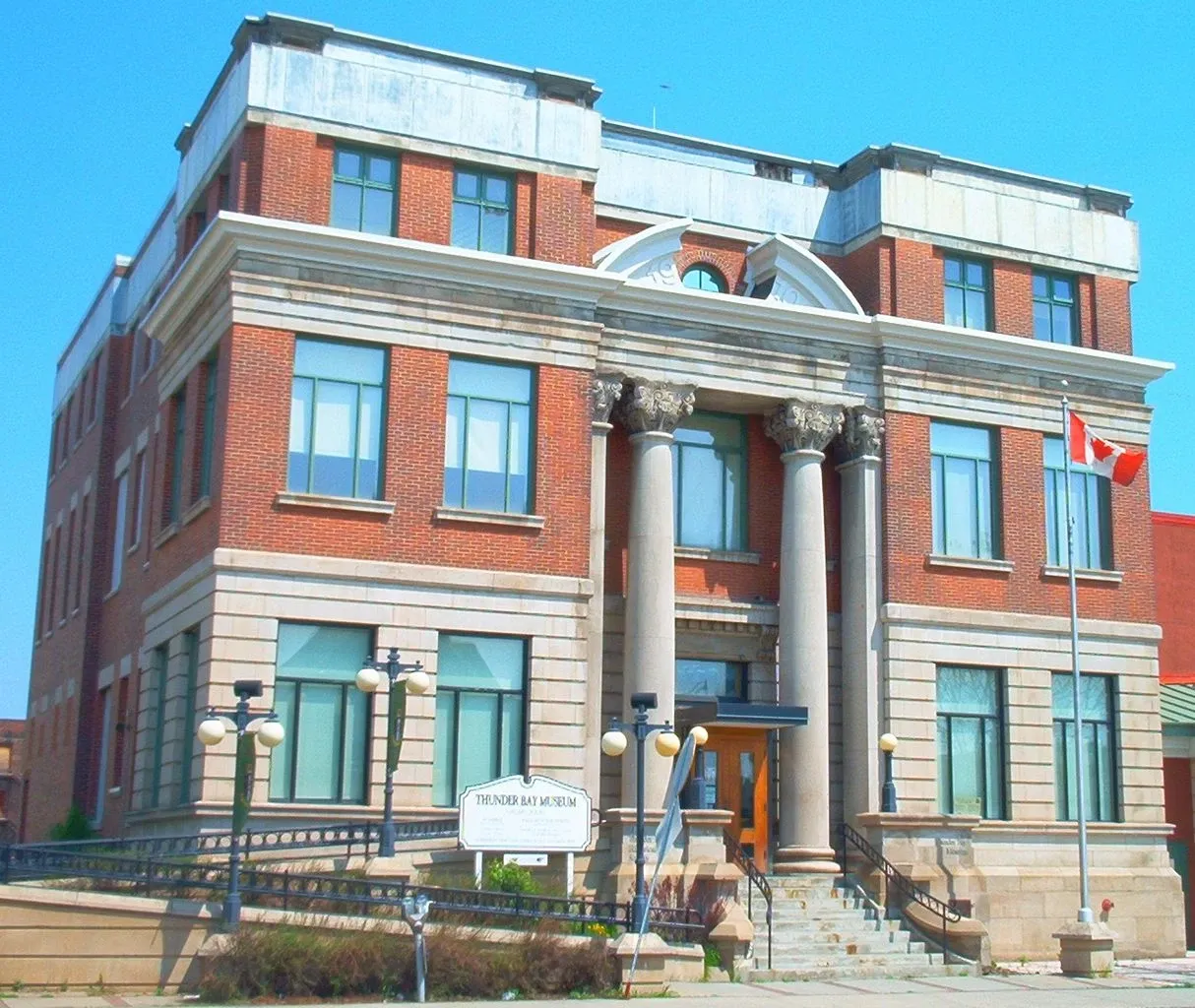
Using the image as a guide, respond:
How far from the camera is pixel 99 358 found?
42.6 m

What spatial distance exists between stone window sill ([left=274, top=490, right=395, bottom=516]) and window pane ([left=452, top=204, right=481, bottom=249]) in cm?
512

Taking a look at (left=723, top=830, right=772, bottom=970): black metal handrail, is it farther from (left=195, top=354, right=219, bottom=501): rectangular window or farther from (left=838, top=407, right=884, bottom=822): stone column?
(left=195, top=354, right=219, bottom=501): rectangular window

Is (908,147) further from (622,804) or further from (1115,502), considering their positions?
(622,804)

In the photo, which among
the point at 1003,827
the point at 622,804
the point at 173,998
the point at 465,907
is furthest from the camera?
the point at 1003,827

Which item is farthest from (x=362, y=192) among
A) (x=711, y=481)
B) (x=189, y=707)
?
(x=189, y=707)

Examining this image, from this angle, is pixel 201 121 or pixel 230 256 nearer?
pixel 230 256

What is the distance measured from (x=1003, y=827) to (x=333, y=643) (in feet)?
44.2

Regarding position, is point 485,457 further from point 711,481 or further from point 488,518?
point 711,481

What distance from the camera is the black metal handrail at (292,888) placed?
22.2 meters

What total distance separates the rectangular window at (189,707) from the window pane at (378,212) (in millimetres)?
7682

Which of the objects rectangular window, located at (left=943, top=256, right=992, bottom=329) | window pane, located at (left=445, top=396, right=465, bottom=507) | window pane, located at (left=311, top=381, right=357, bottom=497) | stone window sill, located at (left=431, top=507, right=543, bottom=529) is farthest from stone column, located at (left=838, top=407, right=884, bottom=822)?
window pane, located at (left=311, top=381, right=357, bottom=497)

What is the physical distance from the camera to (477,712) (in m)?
29.0

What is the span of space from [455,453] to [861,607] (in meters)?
8.60

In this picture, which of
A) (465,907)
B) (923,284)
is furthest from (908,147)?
(465,907)
